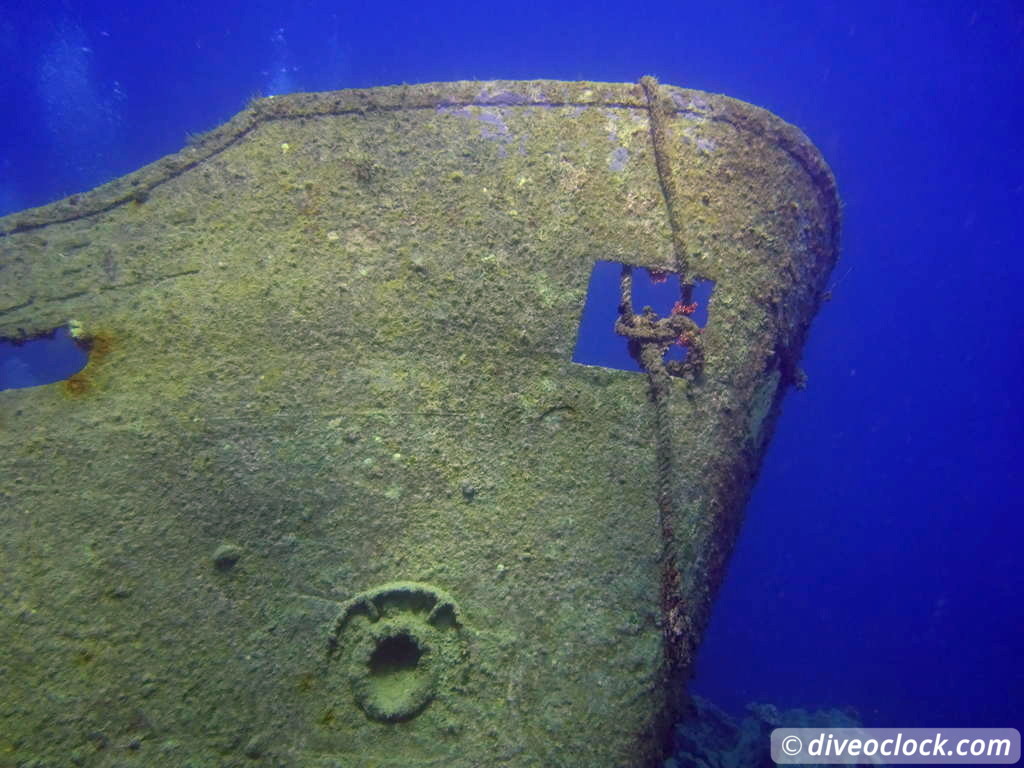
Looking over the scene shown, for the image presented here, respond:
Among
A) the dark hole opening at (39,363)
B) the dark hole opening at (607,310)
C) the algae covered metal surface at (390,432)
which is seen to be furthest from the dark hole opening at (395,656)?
the dark hole opening at (607,310)

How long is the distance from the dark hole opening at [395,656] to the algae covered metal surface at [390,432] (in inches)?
0.5

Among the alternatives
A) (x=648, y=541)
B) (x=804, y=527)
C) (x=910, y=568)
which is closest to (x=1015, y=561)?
(x=910, y=568)

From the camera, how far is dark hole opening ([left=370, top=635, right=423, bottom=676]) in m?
2.57

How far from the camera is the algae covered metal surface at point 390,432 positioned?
2447 millimetres

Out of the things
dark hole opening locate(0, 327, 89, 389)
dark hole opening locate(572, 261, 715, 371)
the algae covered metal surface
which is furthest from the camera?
dark hole opening locate(572, 261, 715, 371)

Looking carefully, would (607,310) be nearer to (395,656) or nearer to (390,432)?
(390,432)

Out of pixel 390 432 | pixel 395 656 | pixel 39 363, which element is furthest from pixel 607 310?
pixel 395 656

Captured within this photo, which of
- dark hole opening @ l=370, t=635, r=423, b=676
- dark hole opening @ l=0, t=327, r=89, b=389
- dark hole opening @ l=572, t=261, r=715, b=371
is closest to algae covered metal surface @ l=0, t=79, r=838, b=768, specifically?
dark hole opening @ l=370, t=635, r=423, b=676

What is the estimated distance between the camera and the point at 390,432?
288cm

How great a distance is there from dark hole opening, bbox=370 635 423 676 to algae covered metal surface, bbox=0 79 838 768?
0.04ft

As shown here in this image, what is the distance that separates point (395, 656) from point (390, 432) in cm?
110

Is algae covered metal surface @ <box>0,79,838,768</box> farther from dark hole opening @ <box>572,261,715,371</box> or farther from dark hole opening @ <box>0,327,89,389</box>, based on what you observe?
dark hole opening @ <box>572,261,715,371</box>

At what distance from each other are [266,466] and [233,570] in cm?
A: 51

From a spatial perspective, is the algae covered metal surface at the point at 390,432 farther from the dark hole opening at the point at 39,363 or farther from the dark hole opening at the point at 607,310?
the dark hole opening at the point at 607,310
